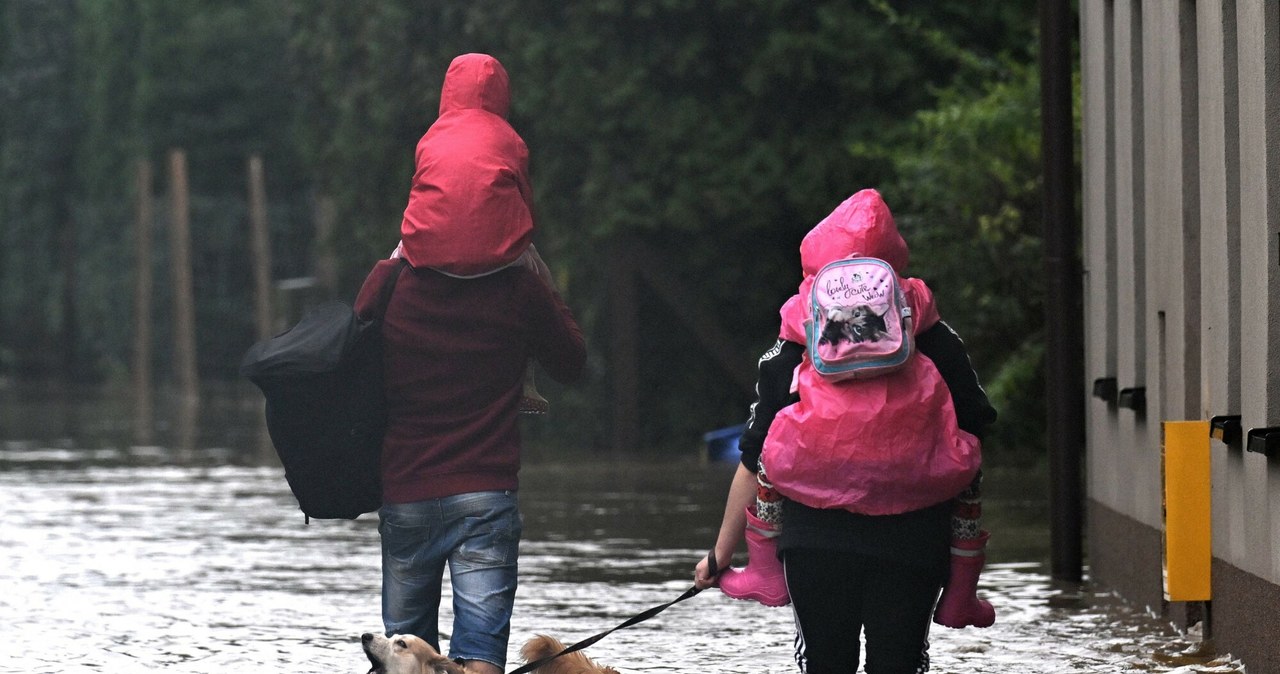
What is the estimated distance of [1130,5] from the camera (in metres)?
12.0

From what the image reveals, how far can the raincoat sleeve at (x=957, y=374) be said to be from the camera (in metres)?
5.77

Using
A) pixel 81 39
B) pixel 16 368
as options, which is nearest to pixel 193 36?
pixel 81 39

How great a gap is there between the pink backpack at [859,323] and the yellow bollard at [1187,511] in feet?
12.7

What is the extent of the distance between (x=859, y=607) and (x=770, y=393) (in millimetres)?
565

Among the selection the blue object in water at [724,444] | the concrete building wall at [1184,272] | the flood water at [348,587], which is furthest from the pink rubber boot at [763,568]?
the blue object in water at [724,444]

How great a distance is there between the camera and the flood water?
9.77 m

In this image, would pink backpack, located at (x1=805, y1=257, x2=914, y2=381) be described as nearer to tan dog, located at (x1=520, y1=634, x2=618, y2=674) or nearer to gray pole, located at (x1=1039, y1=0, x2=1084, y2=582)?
tan dog, located at (x1=520, y1=634, x2=618, y2=674)

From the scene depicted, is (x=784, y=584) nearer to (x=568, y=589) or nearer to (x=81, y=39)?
(x=568, y=589)

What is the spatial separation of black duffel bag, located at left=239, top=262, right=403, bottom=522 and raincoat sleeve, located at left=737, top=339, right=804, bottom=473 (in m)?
1.13

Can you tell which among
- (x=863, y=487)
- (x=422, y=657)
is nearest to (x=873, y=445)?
(x=863, y=487)

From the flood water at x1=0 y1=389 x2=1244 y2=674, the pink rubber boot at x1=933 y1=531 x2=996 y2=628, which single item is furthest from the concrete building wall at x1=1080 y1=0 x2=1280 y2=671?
the pink rubber boot at x1=933 y1=531 x2=996 y2=628

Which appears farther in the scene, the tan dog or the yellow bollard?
the yellow bollard

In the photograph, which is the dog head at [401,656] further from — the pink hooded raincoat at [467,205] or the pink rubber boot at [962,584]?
the pink rubber boot at [962,584]

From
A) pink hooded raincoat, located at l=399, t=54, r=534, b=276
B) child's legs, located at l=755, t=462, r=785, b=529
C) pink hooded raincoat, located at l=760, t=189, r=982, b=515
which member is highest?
pink hooded raincoat, located at l=399, t=54, r=534, b=276
